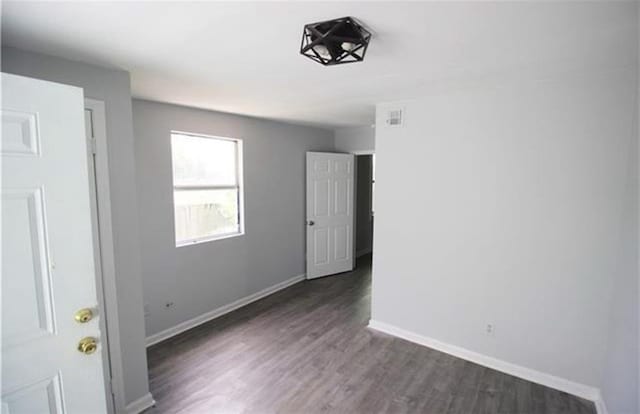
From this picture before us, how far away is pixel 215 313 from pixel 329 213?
2230 mm

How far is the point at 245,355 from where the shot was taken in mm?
2838

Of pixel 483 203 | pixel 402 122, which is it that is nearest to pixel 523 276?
pixel 483 203

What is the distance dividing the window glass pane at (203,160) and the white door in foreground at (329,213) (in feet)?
4.23

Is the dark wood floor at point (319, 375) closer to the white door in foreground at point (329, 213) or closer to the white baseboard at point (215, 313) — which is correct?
the white baseboard at point (215, 313)

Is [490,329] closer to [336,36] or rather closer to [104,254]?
[336,36]

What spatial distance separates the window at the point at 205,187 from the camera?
10.9 feet

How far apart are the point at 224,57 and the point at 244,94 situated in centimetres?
87

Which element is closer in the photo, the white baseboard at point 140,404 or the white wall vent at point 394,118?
the white baseboard at point 140,404

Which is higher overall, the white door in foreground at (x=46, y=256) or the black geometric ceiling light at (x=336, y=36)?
the black geometric ceiling light at (x=336, y=36)

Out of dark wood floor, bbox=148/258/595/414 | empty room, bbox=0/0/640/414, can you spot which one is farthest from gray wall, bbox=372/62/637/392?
dark wood floor, bbox=148/258/595/414

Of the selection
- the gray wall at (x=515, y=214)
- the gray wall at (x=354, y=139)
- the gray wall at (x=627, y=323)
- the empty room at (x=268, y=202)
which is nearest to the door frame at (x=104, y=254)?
the empty room at (x=268, y=202)

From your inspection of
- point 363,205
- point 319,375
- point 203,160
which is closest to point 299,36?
point 203,160

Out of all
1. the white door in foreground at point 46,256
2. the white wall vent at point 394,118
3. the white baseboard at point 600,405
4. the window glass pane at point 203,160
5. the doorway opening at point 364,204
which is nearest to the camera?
the white door in foreground at point 46,256

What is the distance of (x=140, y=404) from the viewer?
2.20 m
